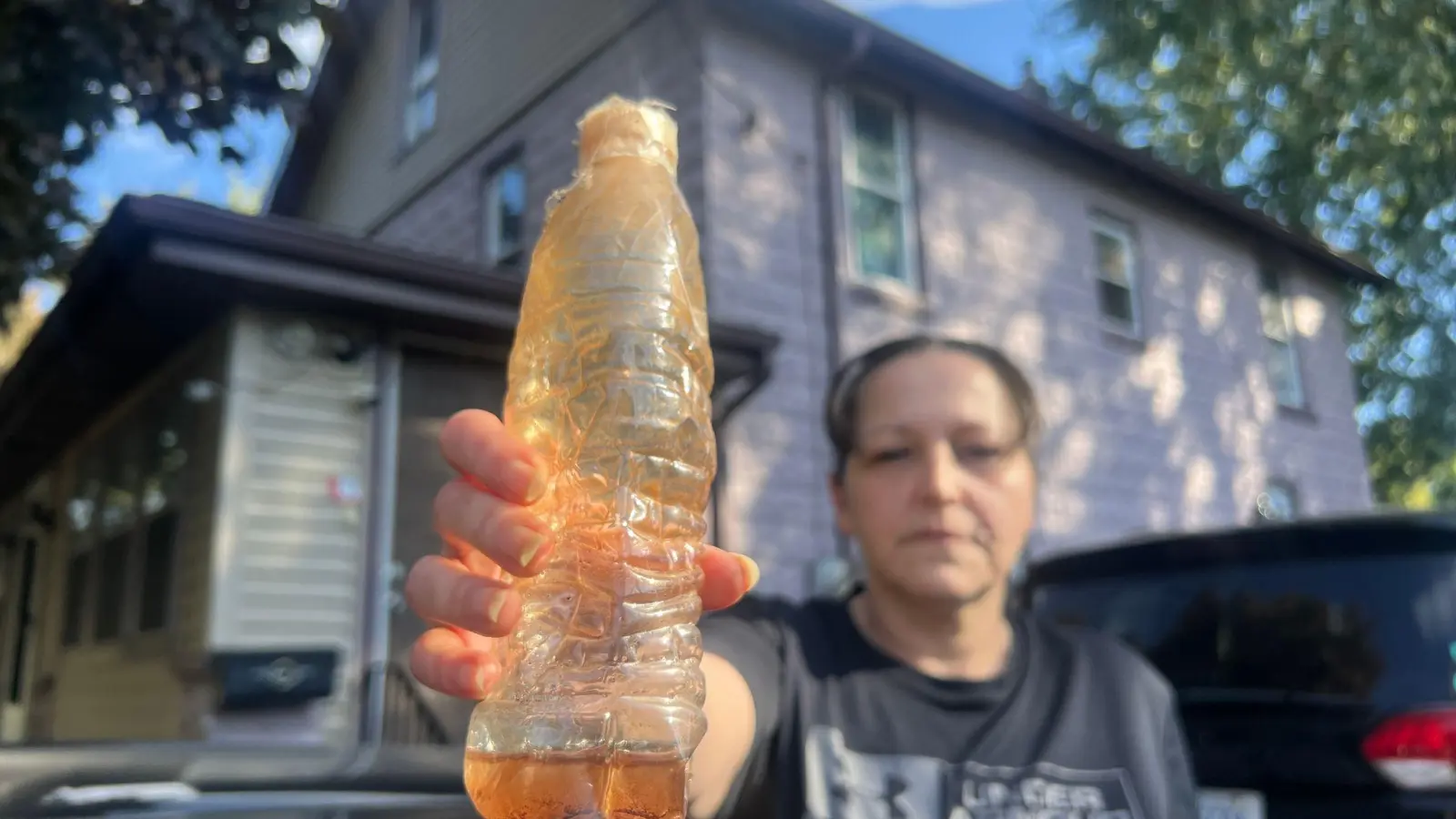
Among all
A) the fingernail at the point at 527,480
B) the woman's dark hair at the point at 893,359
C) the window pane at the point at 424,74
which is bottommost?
the fingernail at the point at 527,480

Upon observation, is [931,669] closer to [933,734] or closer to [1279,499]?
[933,734]

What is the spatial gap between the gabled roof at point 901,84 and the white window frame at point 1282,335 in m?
0.44

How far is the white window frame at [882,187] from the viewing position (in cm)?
803

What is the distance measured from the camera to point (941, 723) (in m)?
1.59

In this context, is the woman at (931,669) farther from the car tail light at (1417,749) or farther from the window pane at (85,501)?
the window pane at (85,501)

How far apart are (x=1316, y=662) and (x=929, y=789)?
1.96 m

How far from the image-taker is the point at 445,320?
599 cm

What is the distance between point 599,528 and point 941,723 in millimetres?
894

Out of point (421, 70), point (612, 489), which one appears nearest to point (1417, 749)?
point (612, 489)

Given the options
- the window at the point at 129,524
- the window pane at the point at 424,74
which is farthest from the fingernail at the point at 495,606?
the window at the point at 129,524

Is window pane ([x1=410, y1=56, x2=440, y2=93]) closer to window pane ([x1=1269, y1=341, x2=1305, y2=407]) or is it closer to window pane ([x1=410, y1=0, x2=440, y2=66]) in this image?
window pane ([x1=410, y1=0, x2=440, y2=66])

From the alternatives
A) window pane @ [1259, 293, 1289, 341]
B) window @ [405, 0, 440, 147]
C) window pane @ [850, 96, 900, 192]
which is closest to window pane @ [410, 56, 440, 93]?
window @ [405, 0, 440, 147]

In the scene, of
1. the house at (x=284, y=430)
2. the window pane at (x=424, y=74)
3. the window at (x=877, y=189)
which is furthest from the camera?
the window at (x=877, y=189)

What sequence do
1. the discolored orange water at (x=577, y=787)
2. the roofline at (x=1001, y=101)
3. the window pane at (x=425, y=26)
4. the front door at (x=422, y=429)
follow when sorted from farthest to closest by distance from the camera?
the roofline at (x=1001, y=101), the front door at (x=422, y=429), the window pane at (x=425, y=26), the discolored orange water at (x=577, y=787)
